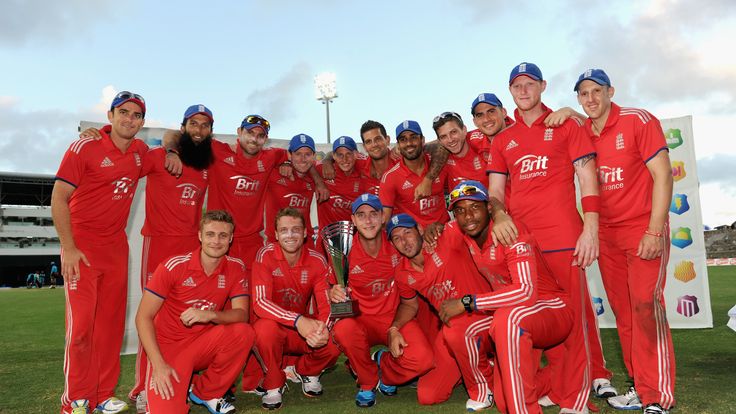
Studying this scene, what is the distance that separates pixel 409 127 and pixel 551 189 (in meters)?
1.97

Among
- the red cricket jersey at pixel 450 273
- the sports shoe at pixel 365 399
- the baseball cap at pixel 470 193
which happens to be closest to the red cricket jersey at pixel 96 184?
the sports shoe at pixel 365 399

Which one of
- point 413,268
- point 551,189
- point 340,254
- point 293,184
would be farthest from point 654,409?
point 293,184

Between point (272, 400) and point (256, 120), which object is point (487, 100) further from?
point (272, 400)

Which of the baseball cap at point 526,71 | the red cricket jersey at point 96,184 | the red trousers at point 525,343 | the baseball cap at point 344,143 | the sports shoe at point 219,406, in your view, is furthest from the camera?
the baseball cap at point 344,143

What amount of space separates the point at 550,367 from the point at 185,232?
12.4 ft

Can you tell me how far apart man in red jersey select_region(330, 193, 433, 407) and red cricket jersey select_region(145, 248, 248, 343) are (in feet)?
3.20

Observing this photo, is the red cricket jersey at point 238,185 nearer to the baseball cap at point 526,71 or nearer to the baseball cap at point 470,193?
the baseball cap at point 470,193

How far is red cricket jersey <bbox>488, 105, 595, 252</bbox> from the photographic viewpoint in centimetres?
409

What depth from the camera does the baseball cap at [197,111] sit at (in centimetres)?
556

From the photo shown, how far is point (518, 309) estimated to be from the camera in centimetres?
347

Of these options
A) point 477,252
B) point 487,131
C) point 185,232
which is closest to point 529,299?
point 477,252

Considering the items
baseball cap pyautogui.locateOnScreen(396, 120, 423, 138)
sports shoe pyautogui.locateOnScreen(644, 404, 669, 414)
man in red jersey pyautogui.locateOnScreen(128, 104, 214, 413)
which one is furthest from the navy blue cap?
sports shoe pyautogui.locateOnScreen(644, 404, 669, 414)

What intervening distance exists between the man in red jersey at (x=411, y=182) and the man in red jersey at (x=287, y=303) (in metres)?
1.08

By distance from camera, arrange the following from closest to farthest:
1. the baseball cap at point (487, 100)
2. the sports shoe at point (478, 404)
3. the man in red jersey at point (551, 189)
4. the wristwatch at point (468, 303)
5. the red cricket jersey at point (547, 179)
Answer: the wristwatch at point (468, 303)
the man in red jersey at point (551, 189)
the red cricket jersey at point (547, 179)
the sports shoe at point (478, 404)
the baseball cap at point (487, 100)
